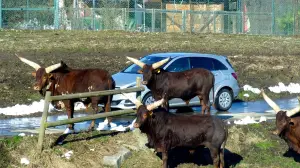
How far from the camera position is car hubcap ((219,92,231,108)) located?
78.1 ft

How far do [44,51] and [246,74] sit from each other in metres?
8.95

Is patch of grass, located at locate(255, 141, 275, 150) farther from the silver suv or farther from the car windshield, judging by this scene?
the car windshield

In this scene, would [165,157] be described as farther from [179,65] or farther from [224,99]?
[224,99]

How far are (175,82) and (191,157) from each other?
9.40 feet

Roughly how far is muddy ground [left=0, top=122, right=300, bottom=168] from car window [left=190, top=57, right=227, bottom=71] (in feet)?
11.1

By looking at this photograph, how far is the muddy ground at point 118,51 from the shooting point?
28.2m

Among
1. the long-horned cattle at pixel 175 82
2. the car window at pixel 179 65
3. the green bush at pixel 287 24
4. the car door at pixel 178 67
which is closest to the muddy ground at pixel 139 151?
the long-horned cattle at pixel 175 82

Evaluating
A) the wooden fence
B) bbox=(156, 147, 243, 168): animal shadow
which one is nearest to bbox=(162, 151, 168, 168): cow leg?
bbox=(156, 147, 243, 168): animal shadow

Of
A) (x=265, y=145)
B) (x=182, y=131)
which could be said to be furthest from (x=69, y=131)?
(x=265, y=145)

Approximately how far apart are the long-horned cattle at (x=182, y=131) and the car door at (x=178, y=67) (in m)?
5.95

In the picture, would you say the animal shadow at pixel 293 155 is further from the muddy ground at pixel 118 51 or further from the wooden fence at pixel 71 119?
the muddy ground at pixel 118 51

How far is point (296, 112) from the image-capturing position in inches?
647

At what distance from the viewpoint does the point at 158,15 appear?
48.9m

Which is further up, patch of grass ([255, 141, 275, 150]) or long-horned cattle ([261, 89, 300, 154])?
long-horned cattle ([261, 89, 300, 154])
